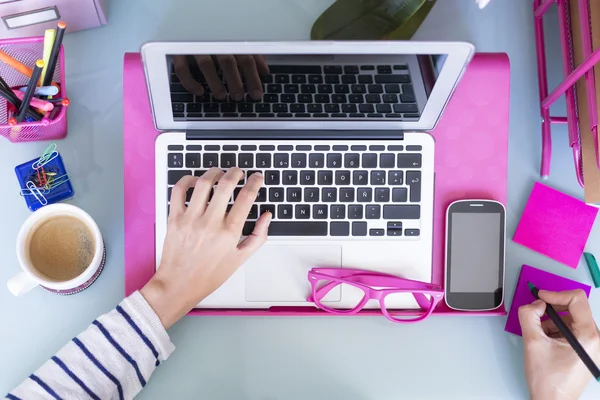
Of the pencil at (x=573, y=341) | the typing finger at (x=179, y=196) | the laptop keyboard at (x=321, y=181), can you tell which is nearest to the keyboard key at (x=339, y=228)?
the laptop keyboard at (x=321, y=181)

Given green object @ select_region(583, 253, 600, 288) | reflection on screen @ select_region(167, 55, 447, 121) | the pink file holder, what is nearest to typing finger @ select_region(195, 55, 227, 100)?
reflection on screen @ select_region(167, 55, 447, 121)

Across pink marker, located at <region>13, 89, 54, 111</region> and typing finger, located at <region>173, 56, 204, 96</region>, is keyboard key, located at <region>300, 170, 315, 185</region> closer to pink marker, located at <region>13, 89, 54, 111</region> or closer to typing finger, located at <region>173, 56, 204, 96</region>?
typing finger, located at <region>173, 56, 204, 96</region>

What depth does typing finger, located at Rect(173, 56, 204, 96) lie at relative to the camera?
1.93 feet

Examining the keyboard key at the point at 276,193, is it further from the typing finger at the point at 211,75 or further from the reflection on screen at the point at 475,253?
the reflection on screen at the point at 475,253

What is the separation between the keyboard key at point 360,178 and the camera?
2.42 ft

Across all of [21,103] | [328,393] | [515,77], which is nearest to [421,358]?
[328,393]

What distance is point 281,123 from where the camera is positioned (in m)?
0.73

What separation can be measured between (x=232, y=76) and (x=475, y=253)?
43 centimetres

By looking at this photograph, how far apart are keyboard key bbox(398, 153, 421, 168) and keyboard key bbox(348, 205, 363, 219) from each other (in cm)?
9

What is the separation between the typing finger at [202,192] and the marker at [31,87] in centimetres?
25

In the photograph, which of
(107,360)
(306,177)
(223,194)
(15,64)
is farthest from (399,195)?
(15,64)

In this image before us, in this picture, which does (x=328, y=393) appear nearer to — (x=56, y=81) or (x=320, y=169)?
(x=320, y=169)

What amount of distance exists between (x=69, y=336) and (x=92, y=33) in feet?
1.52

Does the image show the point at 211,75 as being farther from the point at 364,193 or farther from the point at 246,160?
the point at 364,193
